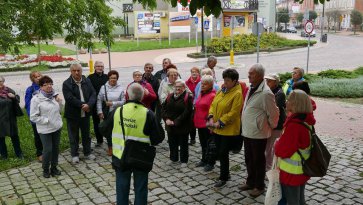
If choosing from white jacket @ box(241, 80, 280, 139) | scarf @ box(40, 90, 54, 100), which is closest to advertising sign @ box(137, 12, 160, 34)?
scarf @ box(40, 90, 54, 100)

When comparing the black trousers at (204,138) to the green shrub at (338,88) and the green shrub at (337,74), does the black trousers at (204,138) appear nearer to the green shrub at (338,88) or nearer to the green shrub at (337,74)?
the green shrub at (338,88)

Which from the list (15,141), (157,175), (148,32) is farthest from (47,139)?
(148,32)

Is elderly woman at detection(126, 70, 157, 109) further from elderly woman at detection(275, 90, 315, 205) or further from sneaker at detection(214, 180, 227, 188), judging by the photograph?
elderly woman at detection(275, 90, 315, 205)

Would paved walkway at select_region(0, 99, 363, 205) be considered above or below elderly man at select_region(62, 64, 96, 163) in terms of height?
below

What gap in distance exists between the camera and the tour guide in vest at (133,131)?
488 cm

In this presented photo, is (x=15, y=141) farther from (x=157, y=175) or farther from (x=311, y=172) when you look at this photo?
(x=311, y=172)

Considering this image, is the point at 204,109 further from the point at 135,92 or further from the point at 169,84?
the point at 135,92

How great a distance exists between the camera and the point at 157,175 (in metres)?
7.02

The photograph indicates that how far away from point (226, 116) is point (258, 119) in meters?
0.55

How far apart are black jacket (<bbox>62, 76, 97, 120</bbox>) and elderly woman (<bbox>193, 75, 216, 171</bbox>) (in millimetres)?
2082

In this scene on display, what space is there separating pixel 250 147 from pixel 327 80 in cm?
1216

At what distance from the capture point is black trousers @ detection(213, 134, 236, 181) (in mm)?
6240

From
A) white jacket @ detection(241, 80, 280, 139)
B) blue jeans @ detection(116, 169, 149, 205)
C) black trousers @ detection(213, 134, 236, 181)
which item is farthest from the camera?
black trousers @ detection(213, 134, 236, 181)

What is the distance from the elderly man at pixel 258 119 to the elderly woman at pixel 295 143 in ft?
3.36
